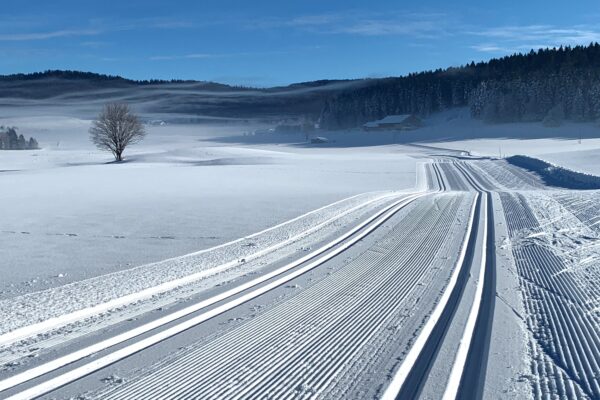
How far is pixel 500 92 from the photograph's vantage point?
138625 mm

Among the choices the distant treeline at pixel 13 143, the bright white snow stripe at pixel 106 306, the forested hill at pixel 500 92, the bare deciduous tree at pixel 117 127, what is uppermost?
the forested hill at pixel 500 92

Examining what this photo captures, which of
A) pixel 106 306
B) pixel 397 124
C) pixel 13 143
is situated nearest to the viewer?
pixel 106 306

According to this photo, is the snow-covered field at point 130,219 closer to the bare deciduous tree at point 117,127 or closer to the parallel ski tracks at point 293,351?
the parallel ski tracks at point 293,351

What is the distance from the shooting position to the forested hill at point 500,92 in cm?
12694

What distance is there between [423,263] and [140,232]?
7.77m

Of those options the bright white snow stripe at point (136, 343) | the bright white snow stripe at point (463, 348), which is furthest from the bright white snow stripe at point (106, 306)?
the bright white snow stripe at point (463, 348)

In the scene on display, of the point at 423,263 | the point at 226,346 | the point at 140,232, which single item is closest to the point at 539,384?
the point at 226,346

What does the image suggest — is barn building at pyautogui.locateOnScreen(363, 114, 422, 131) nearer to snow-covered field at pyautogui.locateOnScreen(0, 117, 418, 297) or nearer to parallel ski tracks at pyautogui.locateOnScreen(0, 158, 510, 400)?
snow-covered field at pyautogui.locateOnScreen(0, 117, 418, 297)

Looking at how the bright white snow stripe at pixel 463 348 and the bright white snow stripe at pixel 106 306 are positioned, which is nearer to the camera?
the bright white snow stripe at pixel 463 348

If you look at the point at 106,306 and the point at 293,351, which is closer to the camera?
the point at 293,351

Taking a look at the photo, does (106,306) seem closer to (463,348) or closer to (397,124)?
(463,348)

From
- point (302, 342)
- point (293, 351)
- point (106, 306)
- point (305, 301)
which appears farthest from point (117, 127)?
point (293, 351)

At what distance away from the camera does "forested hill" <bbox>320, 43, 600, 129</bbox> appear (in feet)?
416

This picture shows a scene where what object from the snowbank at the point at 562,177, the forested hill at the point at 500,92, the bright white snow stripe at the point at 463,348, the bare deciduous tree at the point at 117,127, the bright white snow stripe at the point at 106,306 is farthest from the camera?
the forested hill at the point at 500,92
